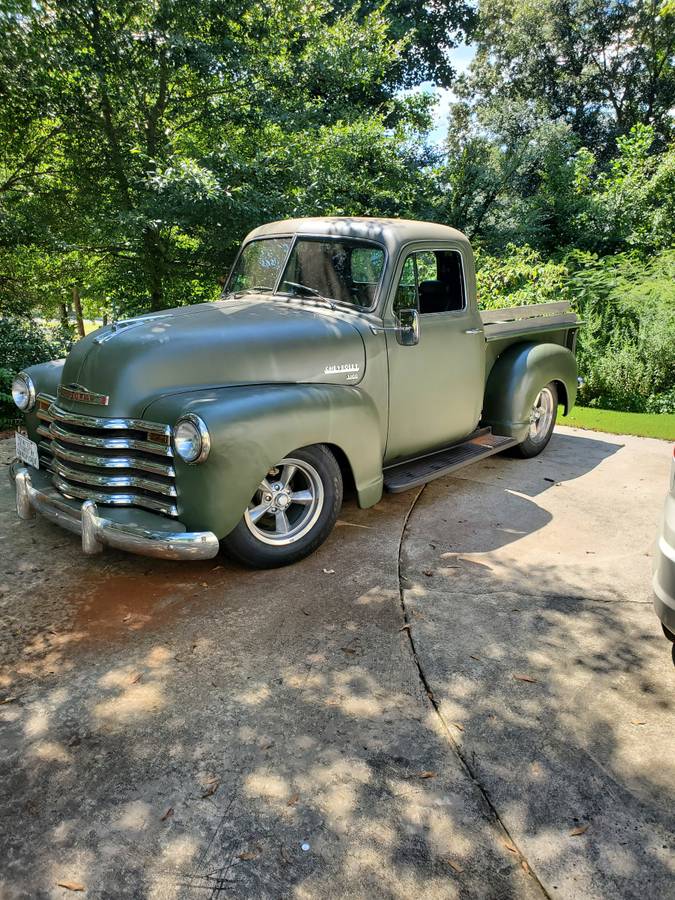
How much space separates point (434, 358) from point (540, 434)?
230 cm

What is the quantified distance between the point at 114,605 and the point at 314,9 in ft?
35.8

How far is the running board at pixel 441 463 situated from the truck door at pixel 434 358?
3.8 inches

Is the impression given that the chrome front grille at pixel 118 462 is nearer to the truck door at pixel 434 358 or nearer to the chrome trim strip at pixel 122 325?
the chrome trim strip at pixel 122 325

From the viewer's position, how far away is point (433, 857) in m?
2.05

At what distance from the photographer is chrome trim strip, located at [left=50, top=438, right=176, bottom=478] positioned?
11.2ft

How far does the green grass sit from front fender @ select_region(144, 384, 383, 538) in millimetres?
5145

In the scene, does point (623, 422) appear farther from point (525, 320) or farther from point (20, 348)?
point (20, 348)

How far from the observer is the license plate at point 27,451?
4.21 metres

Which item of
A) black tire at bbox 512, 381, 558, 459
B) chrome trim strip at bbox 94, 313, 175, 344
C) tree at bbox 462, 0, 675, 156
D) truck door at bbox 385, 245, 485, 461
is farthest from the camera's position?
tree at bbox 462, 0, 675, 156

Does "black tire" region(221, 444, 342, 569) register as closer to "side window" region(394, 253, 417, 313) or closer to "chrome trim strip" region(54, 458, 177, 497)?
"chrome trim strip" region(54, 458, 177, 497)

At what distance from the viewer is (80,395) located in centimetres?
373

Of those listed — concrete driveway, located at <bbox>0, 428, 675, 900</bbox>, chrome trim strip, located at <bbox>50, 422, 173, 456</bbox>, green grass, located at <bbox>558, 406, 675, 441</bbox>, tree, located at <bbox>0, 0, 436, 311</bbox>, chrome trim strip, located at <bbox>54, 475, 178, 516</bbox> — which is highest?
tree, located at <bbox>0, 0, 436, 311</bbox>

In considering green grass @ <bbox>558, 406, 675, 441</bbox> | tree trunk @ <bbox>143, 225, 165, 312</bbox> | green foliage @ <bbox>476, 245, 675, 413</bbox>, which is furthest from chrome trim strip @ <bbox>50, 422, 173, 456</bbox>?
green foliage @ <bbox>476, 245, 675, 413</bbox>

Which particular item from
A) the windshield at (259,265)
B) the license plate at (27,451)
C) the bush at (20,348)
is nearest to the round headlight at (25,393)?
the license plate at (27,451)
